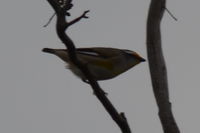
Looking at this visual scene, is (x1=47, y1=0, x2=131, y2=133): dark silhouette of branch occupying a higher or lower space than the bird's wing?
higher

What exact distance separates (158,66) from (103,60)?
2199 mm

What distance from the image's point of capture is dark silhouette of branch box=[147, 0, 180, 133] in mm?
5738

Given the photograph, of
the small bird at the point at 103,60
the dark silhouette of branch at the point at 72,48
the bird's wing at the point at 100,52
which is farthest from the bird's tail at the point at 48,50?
the dark silhouette of branch at the point at 72,48

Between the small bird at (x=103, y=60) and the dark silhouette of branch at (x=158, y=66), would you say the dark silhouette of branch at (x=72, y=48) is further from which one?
the small bird at (x=103, y=60)

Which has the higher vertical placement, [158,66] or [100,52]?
[158,66]

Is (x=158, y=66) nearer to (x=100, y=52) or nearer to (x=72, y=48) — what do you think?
(x=72, y=48)

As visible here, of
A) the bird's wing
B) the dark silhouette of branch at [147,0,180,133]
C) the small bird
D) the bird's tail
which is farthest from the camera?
the bird's wing

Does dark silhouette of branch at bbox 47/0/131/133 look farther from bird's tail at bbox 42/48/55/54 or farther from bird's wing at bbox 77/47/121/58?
bird's wing at bbox 77/47/121/58

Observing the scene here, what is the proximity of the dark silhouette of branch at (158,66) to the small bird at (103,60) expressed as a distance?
4.88ft

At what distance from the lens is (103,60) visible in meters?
8.16

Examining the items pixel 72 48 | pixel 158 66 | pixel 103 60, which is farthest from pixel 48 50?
pixel 72 48

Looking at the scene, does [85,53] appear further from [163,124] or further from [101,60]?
[163,124]

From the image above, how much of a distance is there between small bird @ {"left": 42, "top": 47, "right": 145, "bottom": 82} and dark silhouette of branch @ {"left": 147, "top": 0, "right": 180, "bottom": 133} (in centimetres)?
149

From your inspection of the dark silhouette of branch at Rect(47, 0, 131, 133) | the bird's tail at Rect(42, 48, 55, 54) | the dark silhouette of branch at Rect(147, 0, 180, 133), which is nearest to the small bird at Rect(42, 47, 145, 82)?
the bird's tail at Rect(42, 48, 55, 54)
